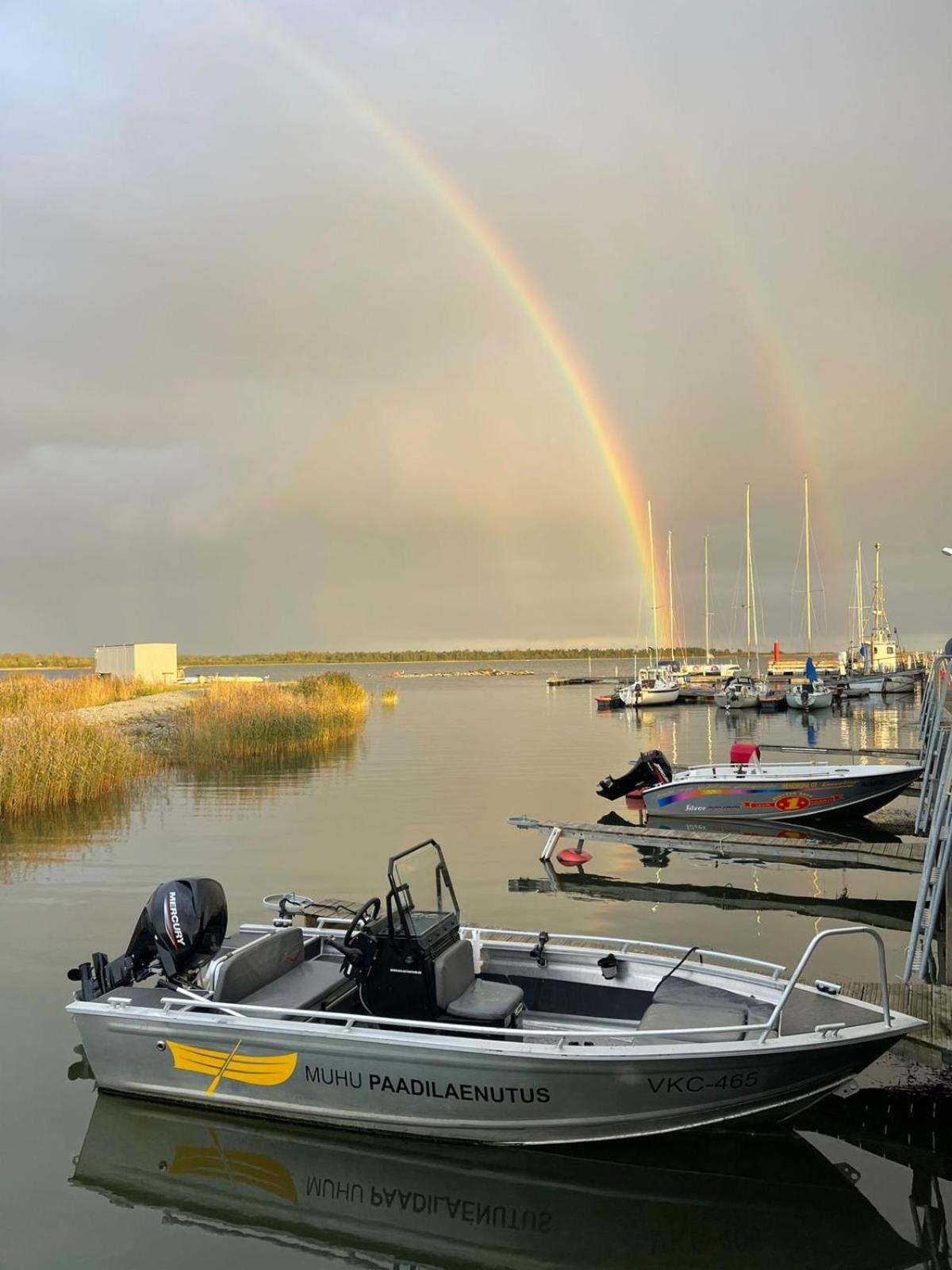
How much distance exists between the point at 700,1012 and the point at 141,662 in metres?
65.9

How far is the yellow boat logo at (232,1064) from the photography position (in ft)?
25.8

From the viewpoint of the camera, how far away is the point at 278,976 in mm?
9133

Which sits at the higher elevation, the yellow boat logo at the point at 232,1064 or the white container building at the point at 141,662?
the white container building at the point at 141,662

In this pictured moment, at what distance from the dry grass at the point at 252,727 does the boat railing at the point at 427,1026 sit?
→ 88.3 ft

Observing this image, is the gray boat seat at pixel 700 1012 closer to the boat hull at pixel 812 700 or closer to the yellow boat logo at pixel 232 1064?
the yellow boat logo at pixel 232 1064

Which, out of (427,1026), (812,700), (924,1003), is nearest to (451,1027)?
(427,1026)

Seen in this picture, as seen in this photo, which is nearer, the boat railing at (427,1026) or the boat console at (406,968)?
the boat railing at (427,1026)

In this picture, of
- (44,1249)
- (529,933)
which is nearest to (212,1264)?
(44,1249)

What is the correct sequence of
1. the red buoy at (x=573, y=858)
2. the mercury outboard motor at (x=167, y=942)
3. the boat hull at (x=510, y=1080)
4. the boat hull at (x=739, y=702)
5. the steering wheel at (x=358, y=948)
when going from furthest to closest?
the boat hull at (x=739, y=702) < the red buoy at (x=573, y=858) < the mercury outboard motor at (x=167, y=942) < the steering wheel at (x=358, y=948) < the boat hull at (x=510, y=1080)

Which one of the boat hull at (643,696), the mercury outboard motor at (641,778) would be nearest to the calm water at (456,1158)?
the mercury outboard motor at (641,778)

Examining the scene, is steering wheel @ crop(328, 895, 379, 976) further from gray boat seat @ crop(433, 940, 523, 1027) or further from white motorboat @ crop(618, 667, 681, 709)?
white motorboat @ crop(618, 667, 681, 709)

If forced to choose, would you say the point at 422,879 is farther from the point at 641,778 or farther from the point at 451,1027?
the point at 641,778

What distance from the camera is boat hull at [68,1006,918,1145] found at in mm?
7195

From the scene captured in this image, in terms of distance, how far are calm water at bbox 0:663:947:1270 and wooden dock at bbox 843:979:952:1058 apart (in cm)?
57
